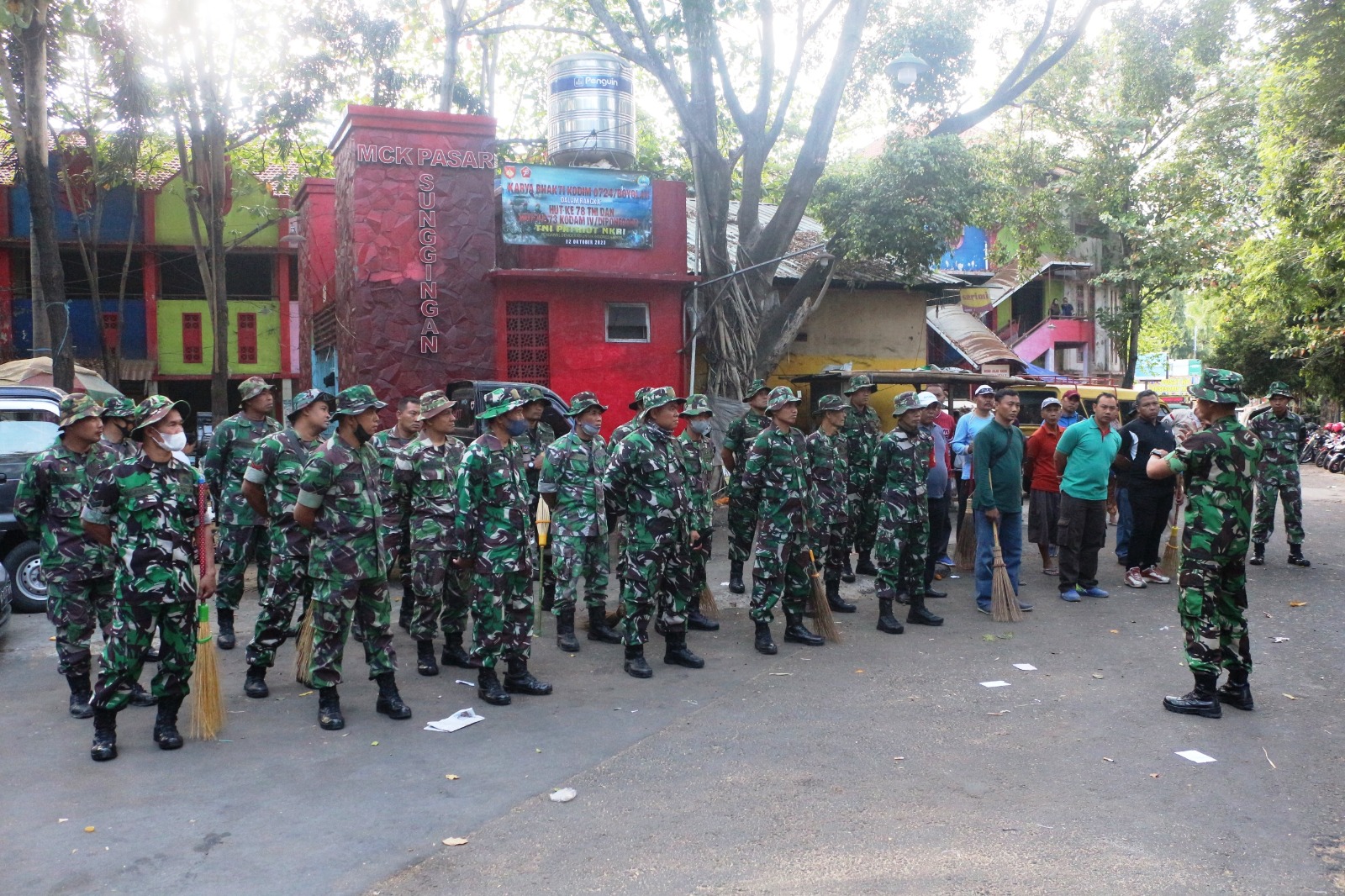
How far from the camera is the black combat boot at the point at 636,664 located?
265 inches

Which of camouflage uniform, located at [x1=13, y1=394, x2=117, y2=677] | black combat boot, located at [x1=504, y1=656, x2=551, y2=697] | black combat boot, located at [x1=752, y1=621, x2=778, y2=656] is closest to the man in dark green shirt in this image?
black combat boot, located at [x1=752, y1=621, x2=778, y2=656]

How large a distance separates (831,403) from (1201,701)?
3418 millimetres

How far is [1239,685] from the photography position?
5.88 meters

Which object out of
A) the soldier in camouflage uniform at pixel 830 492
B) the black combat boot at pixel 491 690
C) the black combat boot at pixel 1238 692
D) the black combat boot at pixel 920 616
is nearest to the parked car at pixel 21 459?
the black combat boot at pixel 491 690

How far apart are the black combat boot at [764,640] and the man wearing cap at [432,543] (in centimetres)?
201

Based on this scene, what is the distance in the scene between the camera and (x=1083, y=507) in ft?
30.2

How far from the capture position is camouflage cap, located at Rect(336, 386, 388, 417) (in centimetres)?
567

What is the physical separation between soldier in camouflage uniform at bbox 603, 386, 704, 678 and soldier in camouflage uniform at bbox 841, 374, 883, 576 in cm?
291

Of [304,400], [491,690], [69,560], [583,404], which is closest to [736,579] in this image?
[583,404]

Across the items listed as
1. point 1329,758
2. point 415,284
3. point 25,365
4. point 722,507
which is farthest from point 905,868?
point 25,365

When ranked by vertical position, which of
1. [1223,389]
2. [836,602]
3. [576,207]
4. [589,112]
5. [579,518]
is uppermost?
[589,112]

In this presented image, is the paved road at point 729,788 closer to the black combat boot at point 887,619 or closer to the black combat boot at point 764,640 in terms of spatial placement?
the black combat boot at point 764,640

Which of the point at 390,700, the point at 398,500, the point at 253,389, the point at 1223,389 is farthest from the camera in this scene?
the point at 253,389

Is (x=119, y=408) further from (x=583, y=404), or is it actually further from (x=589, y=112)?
(x=589, y=112)
